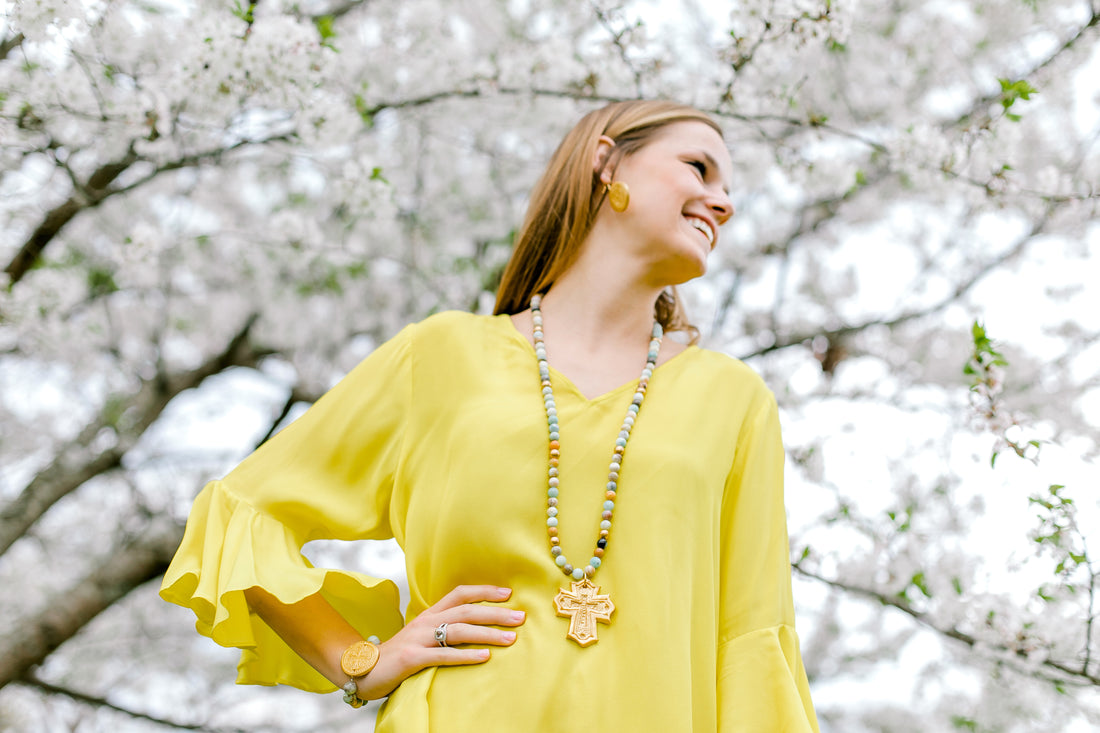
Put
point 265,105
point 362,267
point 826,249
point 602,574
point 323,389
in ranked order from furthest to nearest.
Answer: point 826,249 → point 323,389 → point 362,267 → point 265,105 → point 602,574

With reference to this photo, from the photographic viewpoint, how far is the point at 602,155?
1970 millimetres

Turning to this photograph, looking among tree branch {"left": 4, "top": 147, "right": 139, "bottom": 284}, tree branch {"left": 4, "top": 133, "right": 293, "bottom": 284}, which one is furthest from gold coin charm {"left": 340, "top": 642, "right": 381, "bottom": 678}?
tree branch {"left": 4, "top": 147, "right": 139, "bottom": 284}

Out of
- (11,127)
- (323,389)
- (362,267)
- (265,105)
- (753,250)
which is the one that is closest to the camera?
(11,127)

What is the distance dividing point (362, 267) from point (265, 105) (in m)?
1.30

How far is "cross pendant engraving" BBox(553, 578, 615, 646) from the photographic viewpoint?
1494mm

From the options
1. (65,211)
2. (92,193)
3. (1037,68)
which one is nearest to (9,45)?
(92,193)

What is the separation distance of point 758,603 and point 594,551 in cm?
29

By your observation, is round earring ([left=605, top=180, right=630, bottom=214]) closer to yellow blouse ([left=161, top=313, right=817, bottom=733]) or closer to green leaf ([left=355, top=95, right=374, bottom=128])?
yellow blouse ([left=161, top=313, right=817, bottom=733])

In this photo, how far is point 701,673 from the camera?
1557 millimetres

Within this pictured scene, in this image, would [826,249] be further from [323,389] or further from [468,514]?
[468,514]

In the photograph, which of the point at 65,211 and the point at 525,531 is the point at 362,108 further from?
the point at 525,531

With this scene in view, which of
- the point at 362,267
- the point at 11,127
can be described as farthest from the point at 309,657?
the point at 362,267

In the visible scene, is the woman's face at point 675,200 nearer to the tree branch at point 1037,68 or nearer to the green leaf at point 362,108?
the green leaf at point 362,108

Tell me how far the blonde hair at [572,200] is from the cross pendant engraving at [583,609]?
69 centimetres
